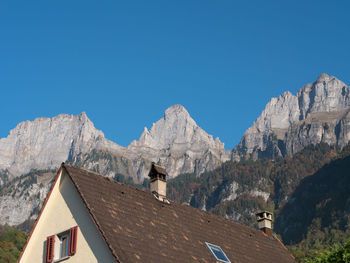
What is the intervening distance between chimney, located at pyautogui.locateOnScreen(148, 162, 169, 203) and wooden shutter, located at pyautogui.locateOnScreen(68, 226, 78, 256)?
21.5 ft

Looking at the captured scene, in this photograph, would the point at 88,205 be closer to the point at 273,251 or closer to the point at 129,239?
the point at 129,239

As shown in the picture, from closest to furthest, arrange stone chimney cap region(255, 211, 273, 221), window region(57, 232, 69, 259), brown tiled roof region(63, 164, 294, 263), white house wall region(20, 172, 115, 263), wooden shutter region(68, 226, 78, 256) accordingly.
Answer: white house wall region(20, 172, 115, 263) < brown tiled roof region(63, 164, 294, 263) < wooden shutter region(68, 226, 78, 256) < window region(57, 232, 69, 259) < stone chimney cap region(255, 211, 273, 221)

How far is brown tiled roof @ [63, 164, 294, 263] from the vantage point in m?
23.8

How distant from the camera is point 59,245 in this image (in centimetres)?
2623

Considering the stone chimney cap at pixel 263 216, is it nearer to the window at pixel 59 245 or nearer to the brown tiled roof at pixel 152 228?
the brown tiled roof at pixel 152 228

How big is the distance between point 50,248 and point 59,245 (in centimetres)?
43

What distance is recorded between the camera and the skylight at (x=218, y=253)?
27.7m

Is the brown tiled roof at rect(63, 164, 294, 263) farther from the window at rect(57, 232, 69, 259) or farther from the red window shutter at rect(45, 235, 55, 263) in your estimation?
the red window shutter at rect(45, 235, 55, 263)

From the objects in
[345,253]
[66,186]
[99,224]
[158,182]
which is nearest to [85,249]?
[99,224]

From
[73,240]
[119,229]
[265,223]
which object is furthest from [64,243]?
[265,223]

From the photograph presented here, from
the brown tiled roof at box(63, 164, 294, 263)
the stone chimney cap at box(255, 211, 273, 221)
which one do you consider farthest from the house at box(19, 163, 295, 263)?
the stone chimney cap at box(255, 211, 273, 221)

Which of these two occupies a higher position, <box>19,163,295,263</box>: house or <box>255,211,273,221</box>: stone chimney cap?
<box>255,211,273,221</box>: stone chimney cap

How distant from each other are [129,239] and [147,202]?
5.01 metres

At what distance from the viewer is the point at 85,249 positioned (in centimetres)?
2409
